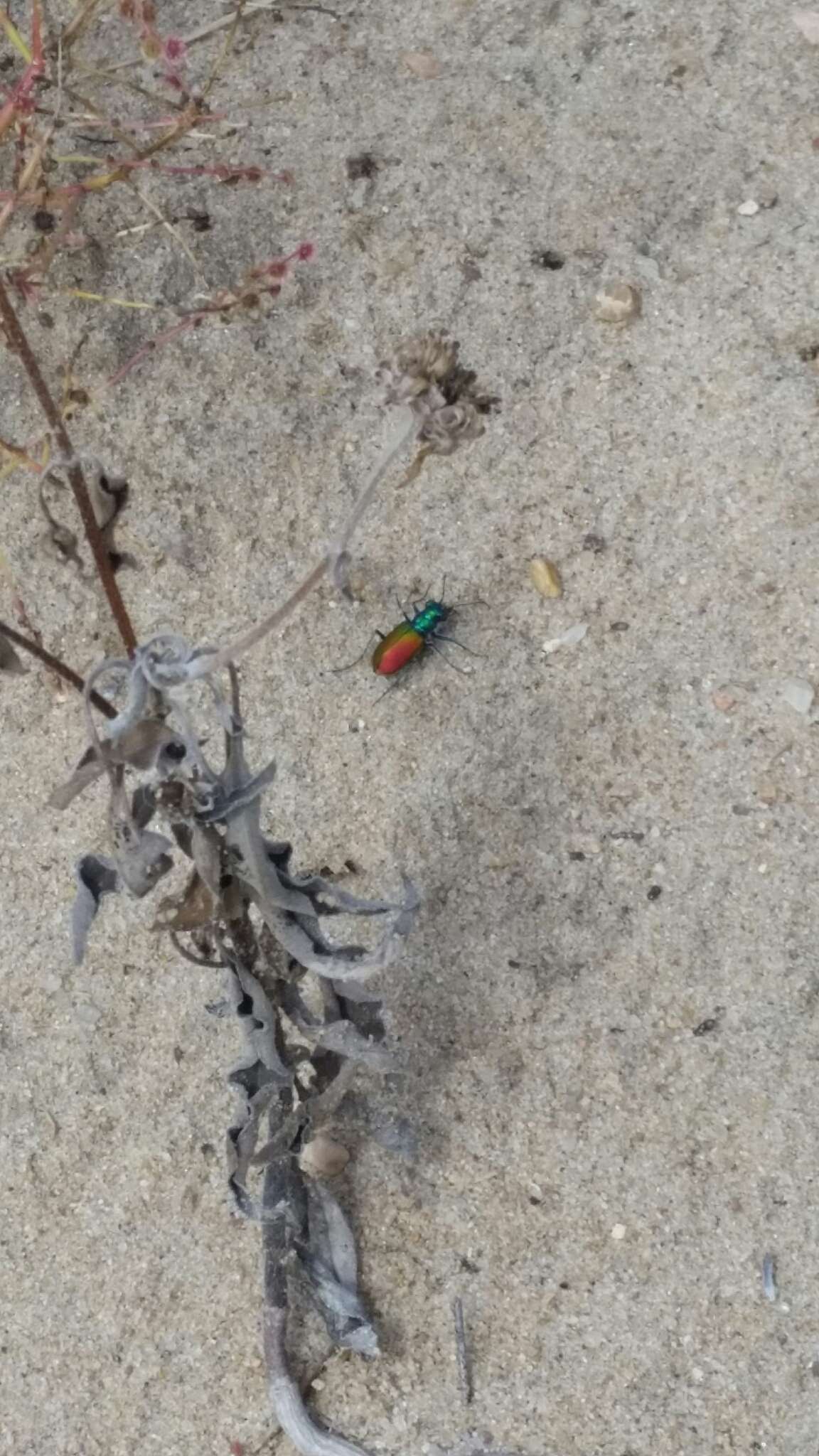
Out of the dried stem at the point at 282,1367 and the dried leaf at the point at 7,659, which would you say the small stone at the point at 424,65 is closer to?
the dried leaf at the point at 7,659

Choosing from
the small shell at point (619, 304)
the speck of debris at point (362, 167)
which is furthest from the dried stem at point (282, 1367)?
the speck of debris at point (362, 167)

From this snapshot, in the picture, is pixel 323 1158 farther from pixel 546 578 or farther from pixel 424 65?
pixel 424 65

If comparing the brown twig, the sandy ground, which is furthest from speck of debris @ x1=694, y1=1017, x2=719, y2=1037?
the brown twig

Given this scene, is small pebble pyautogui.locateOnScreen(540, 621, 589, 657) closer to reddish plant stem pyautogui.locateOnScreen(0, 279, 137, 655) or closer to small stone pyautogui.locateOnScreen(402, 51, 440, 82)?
reddish plant stem pyautogui.locateOnScreen(0, 279, 137, 655)

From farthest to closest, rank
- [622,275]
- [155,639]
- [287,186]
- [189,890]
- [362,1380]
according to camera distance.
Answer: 1. [287,186]
2. [622,275]
3. [362,1380]
4. [189,890]
5. [155,639]

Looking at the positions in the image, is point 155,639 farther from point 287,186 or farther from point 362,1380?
point 287,186

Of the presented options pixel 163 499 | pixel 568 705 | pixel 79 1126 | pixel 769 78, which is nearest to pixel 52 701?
pixel 163 499
